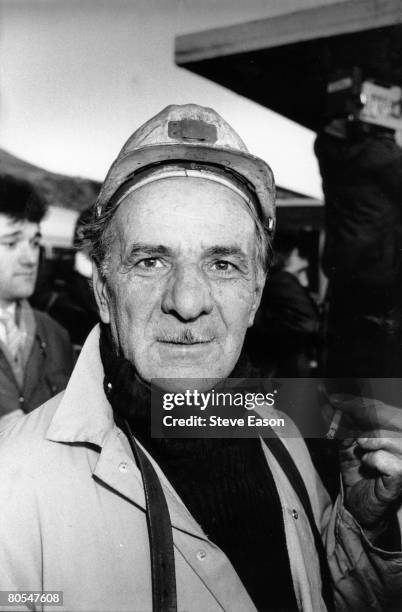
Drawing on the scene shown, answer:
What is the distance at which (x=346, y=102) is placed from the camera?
1903 mm

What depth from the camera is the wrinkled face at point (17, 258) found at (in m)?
2.01

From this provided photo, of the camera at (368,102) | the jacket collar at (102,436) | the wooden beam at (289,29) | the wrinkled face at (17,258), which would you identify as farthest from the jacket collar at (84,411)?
the camera at (368,102)

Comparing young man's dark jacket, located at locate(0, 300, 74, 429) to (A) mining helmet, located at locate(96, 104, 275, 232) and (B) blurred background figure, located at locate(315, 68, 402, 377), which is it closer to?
(A) mining helmet, located at locate(96, 104, 275, 232)

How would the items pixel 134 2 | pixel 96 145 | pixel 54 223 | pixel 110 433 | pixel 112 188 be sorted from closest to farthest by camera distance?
pixel 110 433, pixel 112 188, pixel 134 2, pixel 96 145, pixel 54 223

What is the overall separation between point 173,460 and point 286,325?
1088 millimetres

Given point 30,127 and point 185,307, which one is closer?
point 185,307

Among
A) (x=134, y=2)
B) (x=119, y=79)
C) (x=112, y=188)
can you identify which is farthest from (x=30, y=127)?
(x=112, y=188)

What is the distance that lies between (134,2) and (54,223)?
3.43ft

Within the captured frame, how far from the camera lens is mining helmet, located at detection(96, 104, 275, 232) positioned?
119cm

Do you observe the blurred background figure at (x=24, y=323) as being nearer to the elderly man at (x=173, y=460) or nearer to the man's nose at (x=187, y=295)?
the elderly man at (x=173, y=460)

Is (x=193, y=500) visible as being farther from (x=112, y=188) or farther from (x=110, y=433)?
(x=112, y=188)

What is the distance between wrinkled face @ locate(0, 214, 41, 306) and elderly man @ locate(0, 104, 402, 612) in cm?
84

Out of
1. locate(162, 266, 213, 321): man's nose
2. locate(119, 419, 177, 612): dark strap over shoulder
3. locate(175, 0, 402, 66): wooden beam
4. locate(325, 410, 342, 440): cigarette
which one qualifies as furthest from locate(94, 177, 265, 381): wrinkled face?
locate(175, 0, 402, 66): wooden beam

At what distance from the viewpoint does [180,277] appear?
113 centimetres
